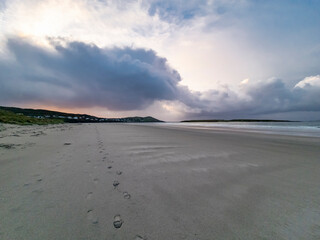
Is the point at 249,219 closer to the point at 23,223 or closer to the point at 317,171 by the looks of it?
the point at 23,223

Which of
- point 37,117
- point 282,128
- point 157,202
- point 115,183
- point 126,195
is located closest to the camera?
point 157,202

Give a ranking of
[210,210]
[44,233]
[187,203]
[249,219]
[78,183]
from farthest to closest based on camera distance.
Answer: [78,183] → [187,203] → [210,210] → [249,219] → [44,233]

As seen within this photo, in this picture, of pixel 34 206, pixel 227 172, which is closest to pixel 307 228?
pixel 227 172

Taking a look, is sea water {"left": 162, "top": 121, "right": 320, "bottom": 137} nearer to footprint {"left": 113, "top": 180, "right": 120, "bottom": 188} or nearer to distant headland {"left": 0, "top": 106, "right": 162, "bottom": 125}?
footprint {"left": 113, "top": 180, "right": 120, "bottom": 188}

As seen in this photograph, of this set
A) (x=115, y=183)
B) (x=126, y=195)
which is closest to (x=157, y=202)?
(x=126, y=195)

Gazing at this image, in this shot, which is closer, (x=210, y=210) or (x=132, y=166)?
Result: (x=210, y=210)

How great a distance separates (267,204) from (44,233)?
307cm

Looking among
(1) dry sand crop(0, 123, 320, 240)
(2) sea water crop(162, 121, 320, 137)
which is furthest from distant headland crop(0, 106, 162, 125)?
(2) sea water crop(162, 121, 320, 137)

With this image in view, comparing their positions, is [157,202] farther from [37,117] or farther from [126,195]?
[37,117]

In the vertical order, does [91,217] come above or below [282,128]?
below

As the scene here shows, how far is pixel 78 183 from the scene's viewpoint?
8.48 feet

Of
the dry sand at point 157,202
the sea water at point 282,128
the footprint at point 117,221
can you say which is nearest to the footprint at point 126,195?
the dry sand at point 157,202

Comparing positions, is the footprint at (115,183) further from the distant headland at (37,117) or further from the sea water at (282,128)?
the distant headland at (37,117)

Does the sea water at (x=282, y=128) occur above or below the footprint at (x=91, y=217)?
above
